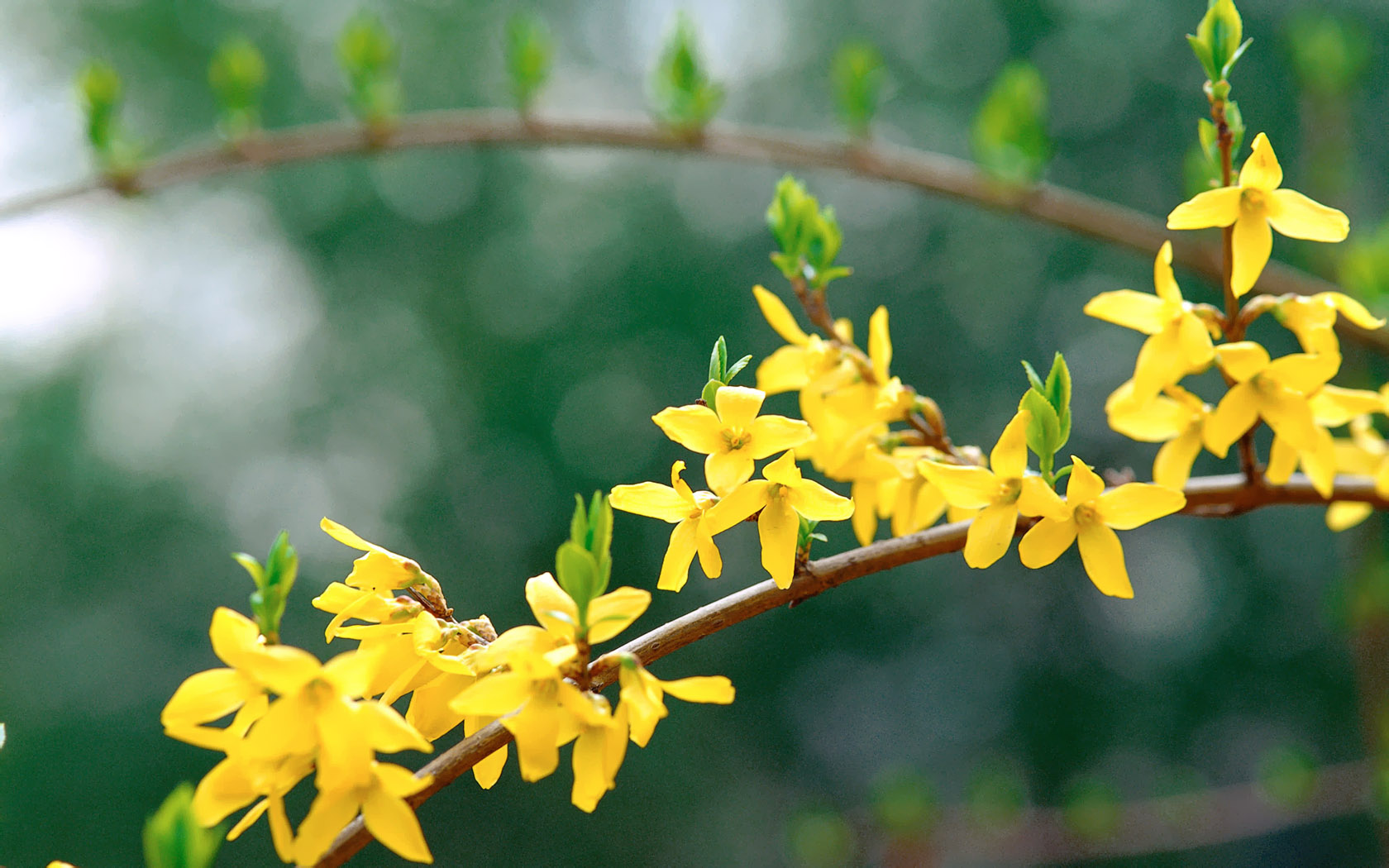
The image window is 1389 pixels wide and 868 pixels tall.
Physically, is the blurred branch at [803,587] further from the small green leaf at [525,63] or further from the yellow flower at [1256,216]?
the small green leaf at [525,63]

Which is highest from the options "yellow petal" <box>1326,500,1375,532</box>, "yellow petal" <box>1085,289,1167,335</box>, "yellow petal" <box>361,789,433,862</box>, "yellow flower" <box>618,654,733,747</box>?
"yellow petal" <box>1085,289,1167,335</box>

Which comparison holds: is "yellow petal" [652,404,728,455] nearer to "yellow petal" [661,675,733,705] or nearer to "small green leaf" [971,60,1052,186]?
"yellow petal" [661,675,733,705]

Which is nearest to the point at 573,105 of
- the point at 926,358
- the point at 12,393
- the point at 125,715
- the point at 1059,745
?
the point at 926,358

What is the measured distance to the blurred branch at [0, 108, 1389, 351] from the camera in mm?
1065

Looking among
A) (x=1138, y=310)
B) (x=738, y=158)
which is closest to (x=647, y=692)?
(x=1138, y=310)

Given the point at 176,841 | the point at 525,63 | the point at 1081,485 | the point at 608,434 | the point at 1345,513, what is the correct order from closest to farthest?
the point at 176,841 < the point at 1081,485 < the point at 1345,513 < the point at 525,63 < the point at 608,434

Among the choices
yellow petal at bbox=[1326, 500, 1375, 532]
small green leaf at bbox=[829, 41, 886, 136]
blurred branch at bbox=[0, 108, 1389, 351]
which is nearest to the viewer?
yellow petal at bbox=[1326, 500, 1375, 532]

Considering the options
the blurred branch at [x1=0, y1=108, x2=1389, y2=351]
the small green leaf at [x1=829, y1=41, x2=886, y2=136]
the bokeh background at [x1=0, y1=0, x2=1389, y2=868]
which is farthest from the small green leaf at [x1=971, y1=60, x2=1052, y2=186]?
the bokeh background at [x1=0, y1=0, x2=1389, y2=868]

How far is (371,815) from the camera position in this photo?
426 millimetres

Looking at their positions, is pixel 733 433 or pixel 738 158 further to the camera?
pixel 738 158

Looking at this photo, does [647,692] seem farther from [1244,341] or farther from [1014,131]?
[1014,131]

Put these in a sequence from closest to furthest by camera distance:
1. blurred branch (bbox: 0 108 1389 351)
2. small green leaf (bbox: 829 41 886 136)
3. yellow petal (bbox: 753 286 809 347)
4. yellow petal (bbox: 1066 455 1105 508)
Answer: yellow petal (bbox: 1066 455 1105 508) → yellow petal (bbox: 753 286 809 347) → blurred branch (bbox: 0 108 1389 351) → small green leaf (bbox: 829 41 886 136)

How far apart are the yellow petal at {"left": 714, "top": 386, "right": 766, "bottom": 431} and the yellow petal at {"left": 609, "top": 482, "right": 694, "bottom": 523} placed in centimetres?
6

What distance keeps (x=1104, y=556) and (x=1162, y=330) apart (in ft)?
0.51
